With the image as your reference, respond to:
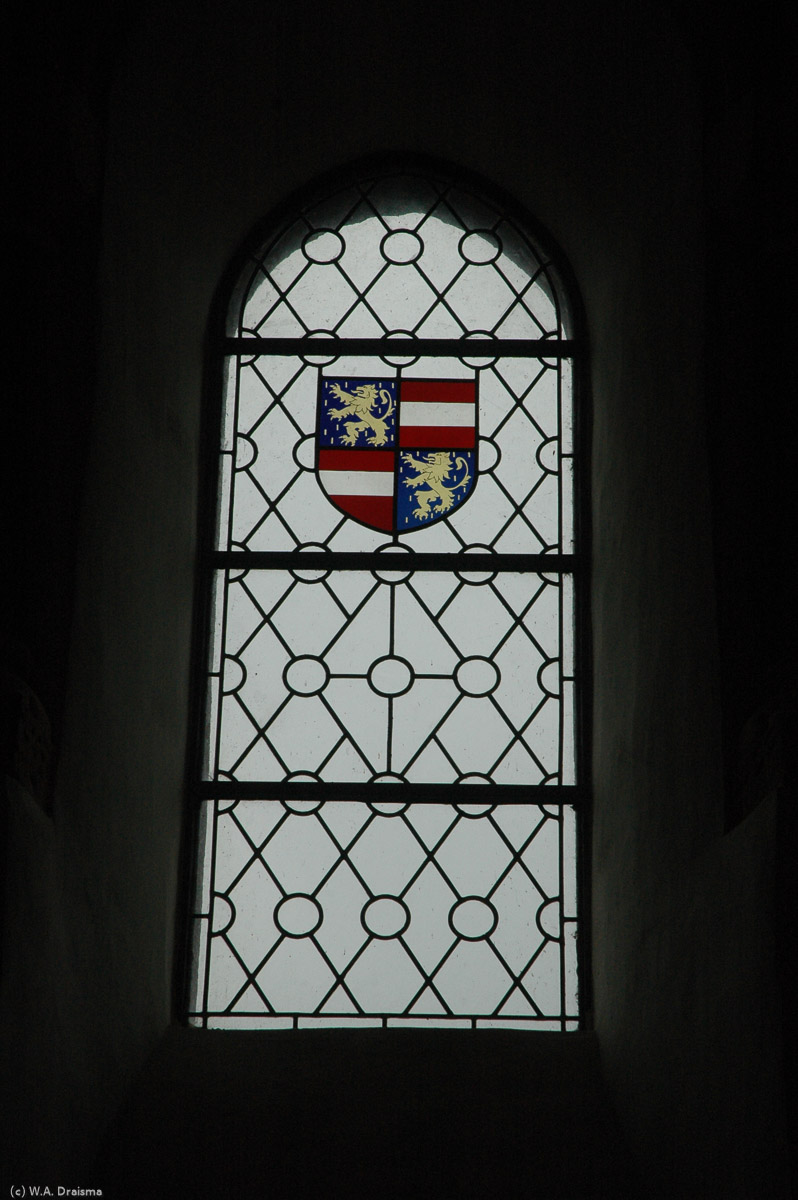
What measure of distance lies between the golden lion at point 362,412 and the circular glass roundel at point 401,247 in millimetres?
487

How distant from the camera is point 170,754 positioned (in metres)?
4.50

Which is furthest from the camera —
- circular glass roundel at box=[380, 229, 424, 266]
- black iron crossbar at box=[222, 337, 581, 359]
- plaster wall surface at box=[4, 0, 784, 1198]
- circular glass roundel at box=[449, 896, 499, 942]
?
circular glass roundel at box=[380, 229, 424, 266]

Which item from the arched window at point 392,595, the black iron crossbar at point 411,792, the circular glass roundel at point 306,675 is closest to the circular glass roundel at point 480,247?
the arched window at point 392,595

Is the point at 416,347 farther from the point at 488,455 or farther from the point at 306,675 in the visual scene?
the point at 306,675

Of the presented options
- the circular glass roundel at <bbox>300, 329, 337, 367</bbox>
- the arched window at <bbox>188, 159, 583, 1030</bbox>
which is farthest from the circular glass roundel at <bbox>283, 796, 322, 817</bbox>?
the circular glass roundel at <bbox>300, 329, 337, 367</bbox>

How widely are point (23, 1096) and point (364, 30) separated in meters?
3.30

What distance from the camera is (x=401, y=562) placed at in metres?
4.81

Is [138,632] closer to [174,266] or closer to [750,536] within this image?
[174,266]

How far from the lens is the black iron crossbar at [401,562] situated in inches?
189

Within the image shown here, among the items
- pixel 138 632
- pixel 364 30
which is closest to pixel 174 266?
pixel 364 30

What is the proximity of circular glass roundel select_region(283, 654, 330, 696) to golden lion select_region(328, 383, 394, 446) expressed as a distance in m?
0.79

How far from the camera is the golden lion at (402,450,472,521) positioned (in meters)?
4.91

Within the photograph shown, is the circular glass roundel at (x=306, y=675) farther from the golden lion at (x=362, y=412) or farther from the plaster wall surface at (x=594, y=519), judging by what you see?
the golden lion at (x=362, y=412)

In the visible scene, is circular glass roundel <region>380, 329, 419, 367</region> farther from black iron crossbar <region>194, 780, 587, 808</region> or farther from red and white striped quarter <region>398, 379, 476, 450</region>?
black iron crossbar <region>194, 780, 587, 808</region>
